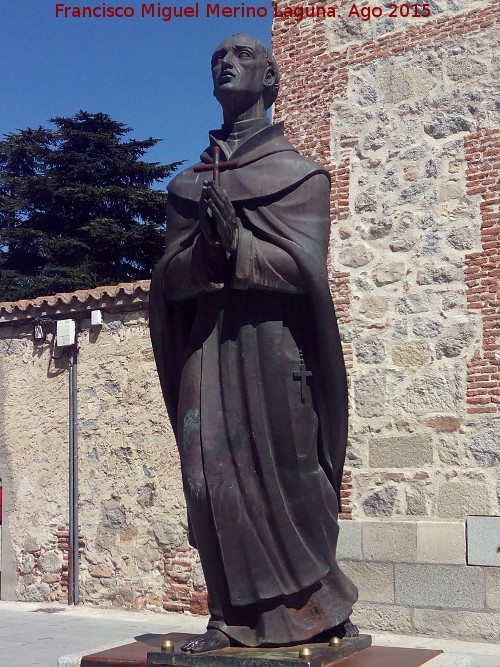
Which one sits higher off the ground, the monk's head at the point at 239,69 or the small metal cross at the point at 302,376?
the monk's head at the point at 239,69

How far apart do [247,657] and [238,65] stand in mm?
2127

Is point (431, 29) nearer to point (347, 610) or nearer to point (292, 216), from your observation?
point (292, 216)

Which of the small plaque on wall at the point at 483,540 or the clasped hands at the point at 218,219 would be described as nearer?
the clasped hands at the point at 218,219

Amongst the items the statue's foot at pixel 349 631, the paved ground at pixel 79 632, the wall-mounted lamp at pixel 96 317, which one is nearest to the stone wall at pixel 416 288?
the paved ground at pixel 79 632

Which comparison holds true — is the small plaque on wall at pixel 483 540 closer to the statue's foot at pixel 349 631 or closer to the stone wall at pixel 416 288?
the stone wall at pixel 416 288

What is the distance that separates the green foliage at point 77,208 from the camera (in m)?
20.8

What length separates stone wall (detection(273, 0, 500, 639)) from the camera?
7.63 m

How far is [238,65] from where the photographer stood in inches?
144

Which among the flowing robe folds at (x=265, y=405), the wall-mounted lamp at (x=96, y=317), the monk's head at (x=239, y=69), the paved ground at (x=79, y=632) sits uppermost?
the monk's head at (x=239, y=69)

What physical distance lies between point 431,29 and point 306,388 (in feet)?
19.0

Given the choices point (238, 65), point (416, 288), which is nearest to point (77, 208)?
point (416, 288)

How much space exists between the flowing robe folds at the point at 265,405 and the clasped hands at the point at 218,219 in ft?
0.18

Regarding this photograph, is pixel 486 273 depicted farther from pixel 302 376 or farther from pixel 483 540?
pixel 302 376

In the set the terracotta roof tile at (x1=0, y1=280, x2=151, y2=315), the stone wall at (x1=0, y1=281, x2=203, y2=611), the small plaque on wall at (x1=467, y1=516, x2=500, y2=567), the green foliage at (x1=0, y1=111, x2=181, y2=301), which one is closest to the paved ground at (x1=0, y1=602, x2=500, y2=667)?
the stone wall at (x1=0, y1=281, x2=203, y2=611)
